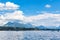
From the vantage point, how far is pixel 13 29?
199750mm

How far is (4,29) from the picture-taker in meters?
194

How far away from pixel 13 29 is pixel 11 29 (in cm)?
349

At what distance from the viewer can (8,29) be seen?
196750 mm

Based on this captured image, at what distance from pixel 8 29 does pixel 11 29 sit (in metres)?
2.69

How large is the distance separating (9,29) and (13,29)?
21.1ft

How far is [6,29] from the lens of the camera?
639ft

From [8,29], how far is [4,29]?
448cm

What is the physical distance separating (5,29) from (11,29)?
5.62m

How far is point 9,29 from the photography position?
194 metres

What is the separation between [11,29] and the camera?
19662 centimetres

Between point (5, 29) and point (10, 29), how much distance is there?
4.69m

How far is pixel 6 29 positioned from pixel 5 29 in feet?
3.37

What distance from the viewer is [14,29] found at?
651 ft
